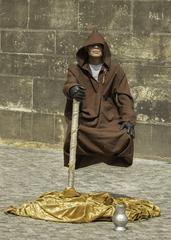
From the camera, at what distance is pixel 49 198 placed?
7484mm

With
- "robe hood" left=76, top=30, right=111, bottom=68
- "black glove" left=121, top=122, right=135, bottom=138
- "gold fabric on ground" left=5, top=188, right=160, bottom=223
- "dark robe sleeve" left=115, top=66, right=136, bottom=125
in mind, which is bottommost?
"gold fabric on ground" left=5, top=188, right=160, bottom=223

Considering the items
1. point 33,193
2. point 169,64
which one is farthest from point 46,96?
point 33,193

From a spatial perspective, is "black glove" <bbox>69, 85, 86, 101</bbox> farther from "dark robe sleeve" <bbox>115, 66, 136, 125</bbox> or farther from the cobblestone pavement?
the cobblestone pavement

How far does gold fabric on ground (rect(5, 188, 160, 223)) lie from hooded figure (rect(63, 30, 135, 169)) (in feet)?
1.29

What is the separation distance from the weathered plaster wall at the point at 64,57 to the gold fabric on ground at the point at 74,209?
13.4ft

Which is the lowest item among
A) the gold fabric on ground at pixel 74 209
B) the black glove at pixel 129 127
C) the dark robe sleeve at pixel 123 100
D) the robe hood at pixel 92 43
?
the gold fabric on ground at pixel 74 209

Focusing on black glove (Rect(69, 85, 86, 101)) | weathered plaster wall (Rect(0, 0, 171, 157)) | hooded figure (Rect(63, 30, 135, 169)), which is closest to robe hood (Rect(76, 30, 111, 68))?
hooded figure (Rect(63, 30, 135, 169))

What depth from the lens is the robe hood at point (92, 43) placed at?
7457 mm

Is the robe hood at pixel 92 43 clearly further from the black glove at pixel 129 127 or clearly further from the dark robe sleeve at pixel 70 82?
the black glove at pixel 129 127

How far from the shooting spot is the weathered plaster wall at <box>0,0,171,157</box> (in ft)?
37.7

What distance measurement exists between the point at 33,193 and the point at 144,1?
13.6 feet

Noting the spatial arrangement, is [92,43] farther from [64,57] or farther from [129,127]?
[64,57]

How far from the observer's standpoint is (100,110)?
754 cm

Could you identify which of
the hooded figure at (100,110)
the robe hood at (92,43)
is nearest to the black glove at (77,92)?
the hooded figure at (100,110)
